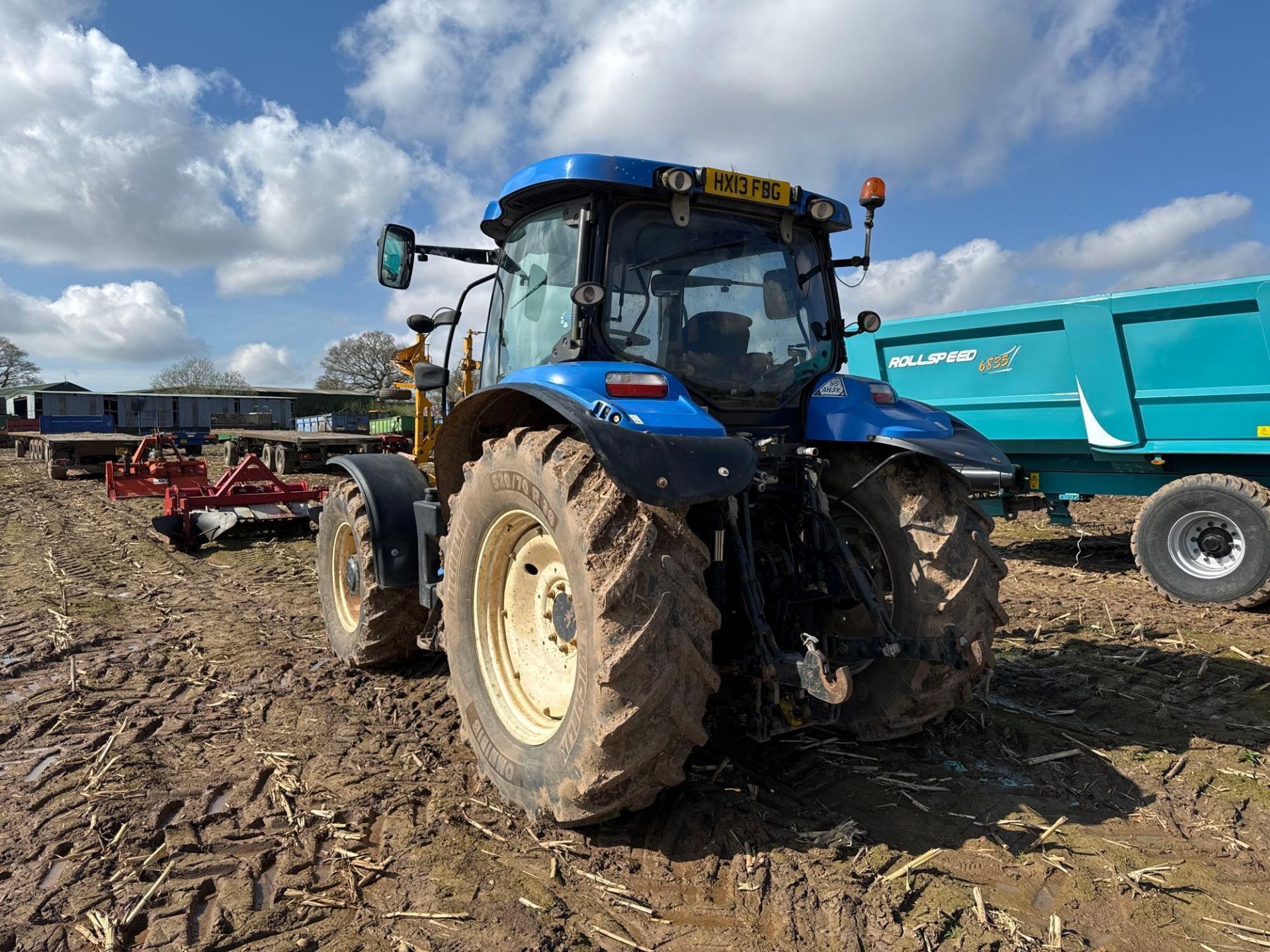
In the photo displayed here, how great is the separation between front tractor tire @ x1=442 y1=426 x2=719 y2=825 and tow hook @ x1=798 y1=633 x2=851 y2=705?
298mm

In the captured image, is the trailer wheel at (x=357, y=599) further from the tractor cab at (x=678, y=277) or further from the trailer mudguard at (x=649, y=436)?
the trailer mudguard at (x=649, y=436)

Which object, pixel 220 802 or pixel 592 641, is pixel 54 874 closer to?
pixel 220 802

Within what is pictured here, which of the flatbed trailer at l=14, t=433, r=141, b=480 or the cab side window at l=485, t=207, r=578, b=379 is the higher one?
the cab side window at l=485, t=207, r=578, b=379

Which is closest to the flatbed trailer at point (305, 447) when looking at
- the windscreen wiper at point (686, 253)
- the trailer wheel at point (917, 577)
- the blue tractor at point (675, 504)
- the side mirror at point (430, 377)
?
the side mirror at point (430, 377)

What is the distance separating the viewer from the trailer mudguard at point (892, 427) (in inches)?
128

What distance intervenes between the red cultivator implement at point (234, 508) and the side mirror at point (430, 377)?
213 inches

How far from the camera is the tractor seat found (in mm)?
3379

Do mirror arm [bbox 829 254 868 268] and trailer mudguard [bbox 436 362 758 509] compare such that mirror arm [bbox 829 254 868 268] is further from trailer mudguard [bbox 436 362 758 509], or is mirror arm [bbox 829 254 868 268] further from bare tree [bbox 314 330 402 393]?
bare tree [bbox 314 330 402 393]

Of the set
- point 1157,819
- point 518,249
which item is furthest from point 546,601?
point 1157,819

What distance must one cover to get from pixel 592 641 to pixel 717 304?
1.66 meters

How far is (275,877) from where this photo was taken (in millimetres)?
2605

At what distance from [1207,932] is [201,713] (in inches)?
165

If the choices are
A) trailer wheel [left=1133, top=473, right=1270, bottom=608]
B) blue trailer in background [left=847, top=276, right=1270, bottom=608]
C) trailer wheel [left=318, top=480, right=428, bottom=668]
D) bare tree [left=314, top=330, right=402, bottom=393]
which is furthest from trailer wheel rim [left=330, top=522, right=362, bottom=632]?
bare tree [left=314, top=330, right=402, bottom=393]

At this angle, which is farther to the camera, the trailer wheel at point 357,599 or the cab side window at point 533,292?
the trailer wheel at point 357,599
